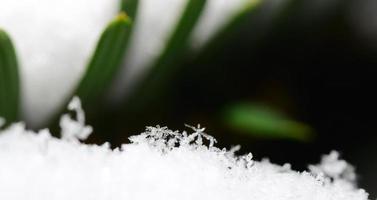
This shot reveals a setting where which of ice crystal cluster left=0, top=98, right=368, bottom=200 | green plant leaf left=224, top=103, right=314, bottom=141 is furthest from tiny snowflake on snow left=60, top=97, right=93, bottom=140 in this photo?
green plant leaf left=224, top=103, right=314, bottom=141

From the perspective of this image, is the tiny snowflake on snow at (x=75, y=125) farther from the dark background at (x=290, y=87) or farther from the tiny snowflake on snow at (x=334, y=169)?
the tiny snowflake on snow at (x=334, y=169)

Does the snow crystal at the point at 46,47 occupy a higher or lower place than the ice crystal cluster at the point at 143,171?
higher

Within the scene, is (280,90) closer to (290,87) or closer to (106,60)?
(290,87)

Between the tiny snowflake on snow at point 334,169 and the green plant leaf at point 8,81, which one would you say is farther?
the tiny snowflake on snow at point 334,169

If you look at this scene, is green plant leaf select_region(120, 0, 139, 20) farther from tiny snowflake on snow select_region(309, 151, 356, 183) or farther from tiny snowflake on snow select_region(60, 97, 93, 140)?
tiny snowflake on snow select_region(309, 151, 356, 183)

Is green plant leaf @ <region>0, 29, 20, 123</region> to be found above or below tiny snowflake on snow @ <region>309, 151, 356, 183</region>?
below

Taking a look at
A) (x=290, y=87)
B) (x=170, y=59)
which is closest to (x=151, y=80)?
(x=170, y=59)

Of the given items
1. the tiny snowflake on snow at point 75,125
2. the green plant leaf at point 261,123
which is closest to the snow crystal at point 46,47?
the tiny snowflake on snow at point 75,125
